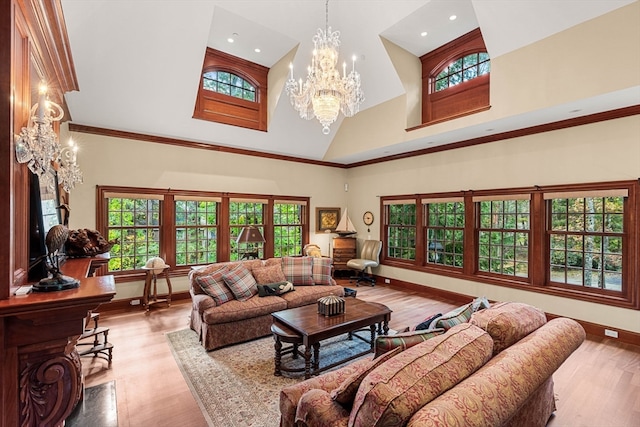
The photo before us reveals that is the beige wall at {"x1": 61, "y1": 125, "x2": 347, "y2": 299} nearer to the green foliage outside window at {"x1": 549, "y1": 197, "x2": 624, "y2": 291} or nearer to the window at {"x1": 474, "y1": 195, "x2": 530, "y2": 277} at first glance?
the window at {"x1": 474, "y1": 195, "x2": 530, "y2": 277}

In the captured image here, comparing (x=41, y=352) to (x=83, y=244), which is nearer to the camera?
(x=41, y=352)

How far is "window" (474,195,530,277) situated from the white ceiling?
4.61 feet

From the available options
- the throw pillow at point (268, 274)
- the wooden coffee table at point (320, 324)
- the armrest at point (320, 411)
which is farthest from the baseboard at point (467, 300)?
the armrest at point (320, 411)

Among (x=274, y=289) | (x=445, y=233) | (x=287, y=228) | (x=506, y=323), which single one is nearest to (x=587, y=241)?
(x=445, y=233)

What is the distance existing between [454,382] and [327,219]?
6660 millimetres

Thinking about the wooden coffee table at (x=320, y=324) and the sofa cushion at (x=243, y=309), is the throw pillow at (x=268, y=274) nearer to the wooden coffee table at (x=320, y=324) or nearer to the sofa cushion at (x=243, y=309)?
the sofa cushion at (x=243, y=309)

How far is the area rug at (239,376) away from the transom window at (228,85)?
433 centimetres

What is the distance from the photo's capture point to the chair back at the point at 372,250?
717 cm

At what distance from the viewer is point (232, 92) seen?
583 cm

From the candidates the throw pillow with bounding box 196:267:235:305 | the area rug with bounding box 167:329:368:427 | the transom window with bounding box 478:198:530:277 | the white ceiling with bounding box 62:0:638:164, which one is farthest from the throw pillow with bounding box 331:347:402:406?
the transom window with bounding box 478:198:530:277

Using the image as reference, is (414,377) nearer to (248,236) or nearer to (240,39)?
(248,236)

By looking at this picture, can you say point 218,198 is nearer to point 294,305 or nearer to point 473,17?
point 294,305

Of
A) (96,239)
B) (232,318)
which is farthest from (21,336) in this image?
(232,318)

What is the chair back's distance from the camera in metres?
7.17
